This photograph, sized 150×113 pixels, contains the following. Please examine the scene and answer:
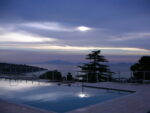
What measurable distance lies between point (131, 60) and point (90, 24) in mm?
7921

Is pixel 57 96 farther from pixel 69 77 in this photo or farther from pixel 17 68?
pixel 17 68

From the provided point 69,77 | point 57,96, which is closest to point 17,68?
point 69,77

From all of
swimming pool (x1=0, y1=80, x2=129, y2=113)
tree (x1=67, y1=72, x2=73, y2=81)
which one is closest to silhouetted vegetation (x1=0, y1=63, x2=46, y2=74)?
tree (x1=67, y1=72, x2=73, y2=81)

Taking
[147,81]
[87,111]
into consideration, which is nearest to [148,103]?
[87,111]

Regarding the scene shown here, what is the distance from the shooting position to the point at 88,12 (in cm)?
858

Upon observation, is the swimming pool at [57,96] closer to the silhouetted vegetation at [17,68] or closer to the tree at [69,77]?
the tree at [69,77]

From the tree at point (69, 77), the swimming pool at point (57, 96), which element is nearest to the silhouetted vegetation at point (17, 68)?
the tree at point (69, 77)

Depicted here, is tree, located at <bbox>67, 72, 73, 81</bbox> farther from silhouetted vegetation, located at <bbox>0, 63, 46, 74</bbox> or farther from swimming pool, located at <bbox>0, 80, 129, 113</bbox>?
silhouetted vegetation, located at <bbox>0, 63, 46, 74</bbox>

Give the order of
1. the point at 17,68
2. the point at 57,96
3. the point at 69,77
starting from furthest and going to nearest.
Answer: the point at 17,68 → the point at 69,77 → the point at 57,96

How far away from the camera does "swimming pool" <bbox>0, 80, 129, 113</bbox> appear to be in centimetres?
592

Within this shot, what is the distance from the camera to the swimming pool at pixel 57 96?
592 centimetres

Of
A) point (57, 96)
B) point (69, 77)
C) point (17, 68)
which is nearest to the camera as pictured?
point (57, 96)

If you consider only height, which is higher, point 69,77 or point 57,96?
point 69,77

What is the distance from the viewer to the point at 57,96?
7133mm
